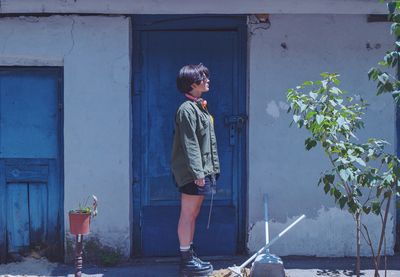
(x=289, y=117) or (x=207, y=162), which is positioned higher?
(x=289, y=117)

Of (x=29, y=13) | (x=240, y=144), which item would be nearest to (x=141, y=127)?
(x=240, y=144)

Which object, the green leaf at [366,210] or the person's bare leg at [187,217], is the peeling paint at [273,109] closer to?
the person's bare leg at [187,217]

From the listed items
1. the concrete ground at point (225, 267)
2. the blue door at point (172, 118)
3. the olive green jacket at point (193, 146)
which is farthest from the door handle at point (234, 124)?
the concrete ground at point (225, 267)

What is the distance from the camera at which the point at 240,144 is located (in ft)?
21.6

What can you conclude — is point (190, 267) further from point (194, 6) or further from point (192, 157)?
point (194, 6)

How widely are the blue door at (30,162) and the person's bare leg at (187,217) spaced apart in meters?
1.23

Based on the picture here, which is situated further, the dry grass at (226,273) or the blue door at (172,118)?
the blue door at (172,118)

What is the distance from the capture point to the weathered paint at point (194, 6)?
5961 mm

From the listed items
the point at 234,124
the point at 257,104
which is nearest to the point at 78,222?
the point at 234,124

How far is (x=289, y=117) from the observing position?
21.2 ft

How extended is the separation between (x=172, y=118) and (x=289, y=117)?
1069 mm

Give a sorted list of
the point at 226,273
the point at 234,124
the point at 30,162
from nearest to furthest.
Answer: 1. the point at 226,273
2. the point at 30,162
3. the point at 234,124

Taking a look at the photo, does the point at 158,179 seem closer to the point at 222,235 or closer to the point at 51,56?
the point at 222,235

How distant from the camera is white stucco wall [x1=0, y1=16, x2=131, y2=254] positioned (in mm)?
6281
